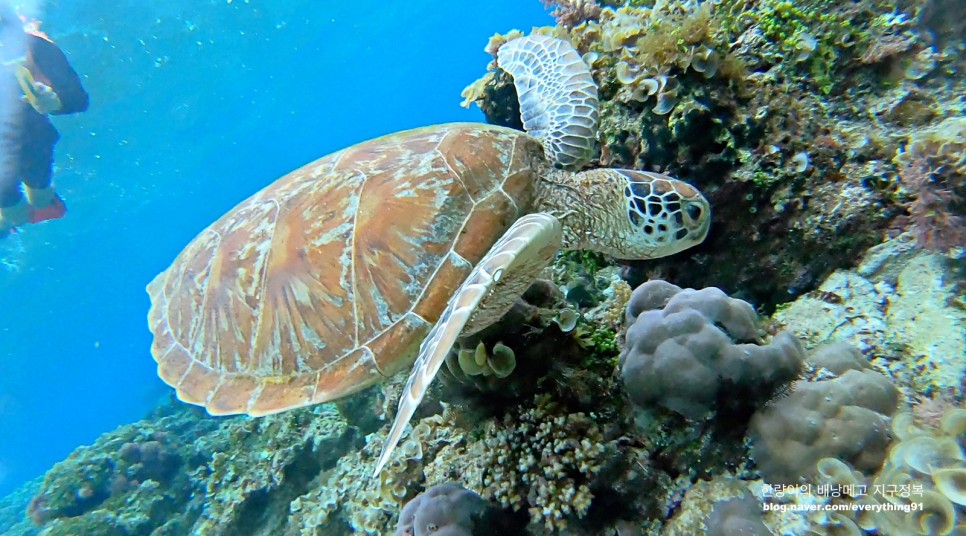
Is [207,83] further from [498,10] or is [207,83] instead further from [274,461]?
[274,461]

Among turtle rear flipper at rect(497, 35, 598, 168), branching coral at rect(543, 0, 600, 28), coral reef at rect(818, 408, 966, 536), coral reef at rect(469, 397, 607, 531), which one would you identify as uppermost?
branching coral at rect(543, 0, 600, 28)

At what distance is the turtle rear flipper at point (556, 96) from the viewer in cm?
302

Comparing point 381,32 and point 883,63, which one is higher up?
point 381,32

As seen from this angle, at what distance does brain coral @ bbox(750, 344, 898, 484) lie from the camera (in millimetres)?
1487

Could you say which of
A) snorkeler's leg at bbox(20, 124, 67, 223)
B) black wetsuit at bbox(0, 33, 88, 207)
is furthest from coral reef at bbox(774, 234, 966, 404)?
snorkeler's leg at bbox(20, 124, 67, 223)

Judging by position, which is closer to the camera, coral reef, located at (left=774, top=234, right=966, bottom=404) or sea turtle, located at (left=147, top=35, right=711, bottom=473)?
coral reef, located at (left=774, top=234, right=966, bottom=404)

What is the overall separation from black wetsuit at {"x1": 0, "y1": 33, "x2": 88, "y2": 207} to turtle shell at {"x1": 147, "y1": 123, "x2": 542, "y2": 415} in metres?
9.32

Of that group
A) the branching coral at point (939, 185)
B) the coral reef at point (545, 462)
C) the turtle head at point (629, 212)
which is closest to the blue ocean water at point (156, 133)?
the coral reef at point (545, 462)

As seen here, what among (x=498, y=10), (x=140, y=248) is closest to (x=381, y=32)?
(x=498, y=10)

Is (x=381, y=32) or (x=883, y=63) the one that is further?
(x=381, y=32)

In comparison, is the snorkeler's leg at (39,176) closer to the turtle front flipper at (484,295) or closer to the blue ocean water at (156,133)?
the turtle front flipper at (484,295)

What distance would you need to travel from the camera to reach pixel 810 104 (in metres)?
2.70

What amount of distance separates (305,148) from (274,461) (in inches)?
2679

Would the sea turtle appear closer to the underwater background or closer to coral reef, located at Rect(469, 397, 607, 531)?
the underwater background
